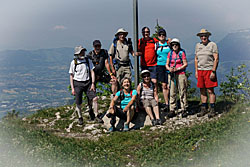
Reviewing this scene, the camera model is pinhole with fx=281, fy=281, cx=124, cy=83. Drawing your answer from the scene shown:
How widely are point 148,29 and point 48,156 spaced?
4.68 meters

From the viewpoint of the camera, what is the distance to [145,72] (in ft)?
27.0

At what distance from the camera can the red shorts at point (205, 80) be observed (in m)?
8.11

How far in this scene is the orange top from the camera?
857 centimetres

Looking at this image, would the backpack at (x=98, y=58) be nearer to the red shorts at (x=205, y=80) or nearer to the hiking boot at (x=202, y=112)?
the red shorts at (x=205, y=80)

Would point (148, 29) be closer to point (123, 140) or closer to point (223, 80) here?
point (123, 140)

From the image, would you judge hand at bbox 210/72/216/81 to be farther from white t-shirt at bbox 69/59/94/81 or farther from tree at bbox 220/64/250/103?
white t-shirt at bbox 69/59/94/81

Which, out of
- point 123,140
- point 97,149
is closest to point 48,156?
point 97,149

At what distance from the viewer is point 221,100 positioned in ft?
34.9

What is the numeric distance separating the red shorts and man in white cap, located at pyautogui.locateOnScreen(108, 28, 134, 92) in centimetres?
213

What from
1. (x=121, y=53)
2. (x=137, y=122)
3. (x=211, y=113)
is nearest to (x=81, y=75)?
(x=121, y=53)

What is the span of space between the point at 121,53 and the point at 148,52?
0.83 metres

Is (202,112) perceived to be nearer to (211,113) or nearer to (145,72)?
(211,113)

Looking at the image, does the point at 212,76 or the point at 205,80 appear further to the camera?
the point at 205,80

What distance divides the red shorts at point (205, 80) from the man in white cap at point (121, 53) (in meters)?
2.13
